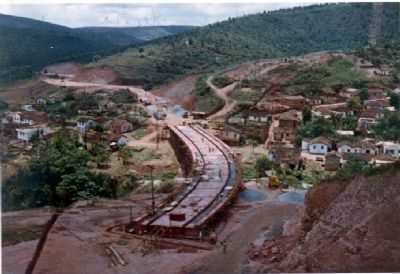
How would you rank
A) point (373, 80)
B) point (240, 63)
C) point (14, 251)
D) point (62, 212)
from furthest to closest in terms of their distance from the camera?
point (240, 63), point (373, 80), point (62, 212), point (14, 251)

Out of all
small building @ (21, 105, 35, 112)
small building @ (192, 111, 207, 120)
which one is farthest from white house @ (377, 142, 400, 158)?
small building @ (21, 105, 35, 112)

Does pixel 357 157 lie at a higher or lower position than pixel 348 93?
lower

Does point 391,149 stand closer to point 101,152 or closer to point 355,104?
point 355,104

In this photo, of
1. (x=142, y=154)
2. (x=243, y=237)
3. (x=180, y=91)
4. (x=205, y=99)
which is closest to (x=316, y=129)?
(x=205, y=99)

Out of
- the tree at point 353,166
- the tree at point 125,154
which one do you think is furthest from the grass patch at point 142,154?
the tree at point 353,166

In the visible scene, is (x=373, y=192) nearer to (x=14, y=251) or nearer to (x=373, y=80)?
(x=373, y=80)

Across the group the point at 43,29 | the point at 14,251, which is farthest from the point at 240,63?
the point at 14,251

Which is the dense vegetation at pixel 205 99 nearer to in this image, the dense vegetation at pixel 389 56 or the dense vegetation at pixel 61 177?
the dense vegetation at pixel 61 177
